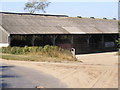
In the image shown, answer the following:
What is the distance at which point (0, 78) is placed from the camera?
1580cm

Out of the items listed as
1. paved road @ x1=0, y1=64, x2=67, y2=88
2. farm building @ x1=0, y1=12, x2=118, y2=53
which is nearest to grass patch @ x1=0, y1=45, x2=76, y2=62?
farm building @ x1=0, y1=12, x2=118, y2=53

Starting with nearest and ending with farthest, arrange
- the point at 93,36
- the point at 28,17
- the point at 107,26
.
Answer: the point at 28,17, the point at 93,36, the point at 107,26

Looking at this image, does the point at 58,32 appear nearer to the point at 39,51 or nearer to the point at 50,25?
the point at 50,25

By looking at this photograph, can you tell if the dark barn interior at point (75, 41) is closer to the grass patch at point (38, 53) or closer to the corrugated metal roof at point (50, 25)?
the corrugated metal roof at point (50, 25)

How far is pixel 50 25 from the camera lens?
38000mm

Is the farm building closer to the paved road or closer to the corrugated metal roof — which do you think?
the corrugated metal roof

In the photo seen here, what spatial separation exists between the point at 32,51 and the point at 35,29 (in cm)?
649

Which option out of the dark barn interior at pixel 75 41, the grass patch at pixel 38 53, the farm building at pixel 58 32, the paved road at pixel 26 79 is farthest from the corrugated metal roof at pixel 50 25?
the paved road at pixel 26 79

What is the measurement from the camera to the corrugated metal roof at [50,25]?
→ 33.5m

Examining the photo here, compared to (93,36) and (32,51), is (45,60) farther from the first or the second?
(93,36)

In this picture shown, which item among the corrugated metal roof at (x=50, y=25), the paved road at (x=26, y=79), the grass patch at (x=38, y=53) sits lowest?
the paved road at (x=26, y=79)

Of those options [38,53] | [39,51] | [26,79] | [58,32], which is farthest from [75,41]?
[26,79]

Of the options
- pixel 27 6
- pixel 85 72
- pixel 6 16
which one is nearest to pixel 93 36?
pixel 6 16

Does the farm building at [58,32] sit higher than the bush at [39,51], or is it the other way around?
the farm building at [58,32]
